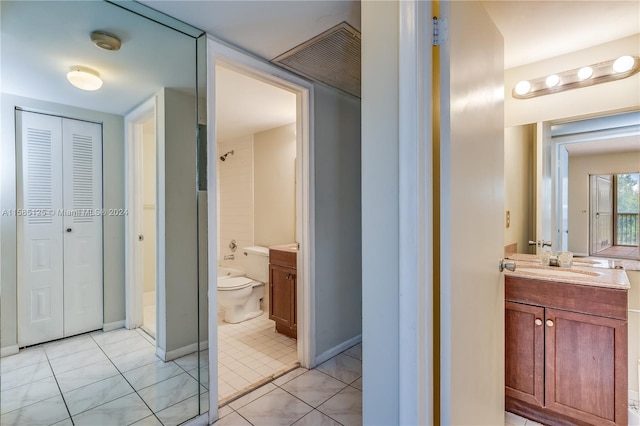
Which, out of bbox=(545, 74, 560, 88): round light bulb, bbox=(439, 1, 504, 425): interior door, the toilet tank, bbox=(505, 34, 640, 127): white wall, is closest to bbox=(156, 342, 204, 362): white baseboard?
bbox=(439, 1, 504, 425): interior door

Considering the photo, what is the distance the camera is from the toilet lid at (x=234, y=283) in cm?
311

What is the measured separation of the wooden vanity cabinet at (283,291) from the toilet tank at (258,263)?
1.84ft

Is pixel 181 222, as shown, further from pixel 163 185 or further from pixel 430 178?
pixel 430 178

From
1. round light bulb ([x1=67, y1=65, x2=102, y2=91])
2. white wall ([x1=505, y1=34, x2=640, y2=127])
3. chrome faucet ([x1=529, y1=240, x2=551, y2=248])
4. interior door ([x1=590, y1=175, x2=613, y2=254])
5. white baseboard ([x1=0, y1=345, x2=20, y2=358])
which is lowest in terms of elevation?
white baseboard ([x1=0, y1=345, x2=20, y2=358])

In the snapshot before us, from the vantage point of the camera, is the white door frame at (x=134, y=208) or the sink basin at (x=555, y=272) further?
the sink basin at (x=555, y=272)

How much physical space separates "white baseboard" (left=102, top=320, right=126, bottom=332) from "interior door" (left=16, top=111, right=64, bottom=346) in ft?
0.58

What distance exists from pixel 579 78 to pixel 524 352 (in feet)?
5.69

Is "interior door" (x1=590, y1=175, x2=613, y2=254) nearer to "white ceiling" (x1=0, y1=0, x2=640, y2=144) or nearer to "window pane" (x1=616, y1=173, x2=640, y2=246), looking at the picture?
"window pane" (x1=616, y1=173, x2=640, y2=246)

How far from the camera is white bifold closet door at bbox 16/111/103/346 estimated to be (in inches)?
50.0

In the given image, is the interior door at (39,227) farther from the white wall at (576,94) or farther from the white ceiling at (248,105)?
the white wall at (576,94)

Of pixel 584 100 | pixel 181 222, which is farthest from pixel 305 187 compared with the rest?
pixel 584 100

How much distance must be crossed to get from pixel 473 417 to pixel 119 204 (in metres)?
1.89

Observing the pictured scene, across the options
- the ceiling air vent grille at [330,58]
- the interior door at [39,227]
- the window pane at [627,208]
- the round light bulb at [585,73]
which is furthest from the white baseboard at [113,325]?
the round light bulb at [585,73]

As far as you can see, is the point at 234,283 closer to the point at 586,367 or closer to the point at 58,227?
the point at 58,227
